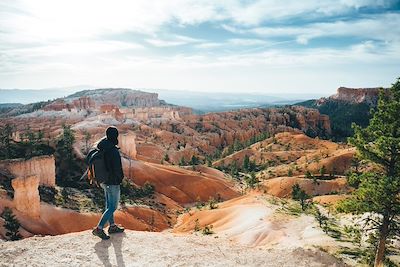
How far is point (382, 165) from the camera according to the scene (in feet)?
48.6

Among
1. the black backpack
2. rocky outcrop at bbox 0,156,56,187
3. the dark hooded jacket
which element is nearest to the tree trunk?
the dark hooded jacket

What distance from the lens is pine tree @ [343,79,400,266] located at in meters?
13.6

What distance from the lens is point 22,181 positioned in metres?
33.8

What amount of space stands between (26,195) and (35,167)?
26.4ft

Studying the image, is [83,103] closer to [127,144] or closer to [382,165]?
[127,144]

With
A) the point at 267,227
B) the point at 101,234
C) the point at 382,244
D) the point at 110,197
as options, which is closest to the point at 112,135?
the point at 110,197

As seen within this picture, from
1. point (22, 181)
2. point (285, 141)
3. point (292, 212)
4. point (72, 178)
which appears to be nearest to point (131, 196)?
point (72, 178)

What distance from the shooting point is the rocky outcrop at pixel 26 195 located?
3372 centimetres

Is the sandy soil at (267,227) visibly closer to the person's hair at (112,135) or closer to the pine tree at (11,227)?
the person's hair at (112,135)

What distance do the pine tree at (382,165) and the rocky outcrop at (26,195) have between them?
93.3 feet

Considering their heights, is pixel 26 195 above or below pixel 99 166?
below

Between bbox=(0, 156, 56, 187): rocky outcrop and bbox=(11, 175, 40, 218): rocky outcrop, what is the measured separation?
5.75 m

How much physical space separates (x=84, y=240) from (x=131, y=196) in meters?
38.7

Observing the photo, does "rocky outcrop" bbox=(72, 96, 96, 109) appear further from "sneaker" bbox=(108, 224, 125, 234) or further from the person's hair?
the person's hair
